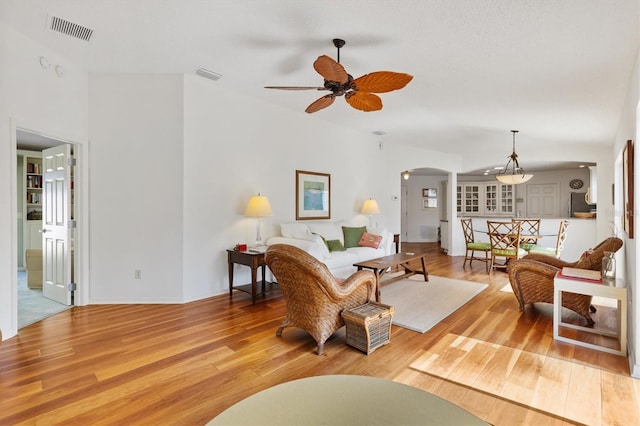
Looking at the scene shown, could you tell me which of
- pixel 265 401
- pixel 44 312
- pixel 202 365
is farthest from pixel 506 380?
pixel 44 312

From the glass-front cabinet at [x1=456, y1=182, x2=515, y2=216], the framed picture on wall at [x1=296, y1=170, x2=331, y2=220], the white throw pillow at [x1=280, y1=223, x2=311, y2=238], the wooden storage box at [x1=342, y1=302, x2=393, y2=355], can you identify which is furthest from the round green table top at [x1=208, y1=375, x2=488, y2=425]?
the glass-front cabinet at [x1=456, y1=182, x2=515, y2=216]

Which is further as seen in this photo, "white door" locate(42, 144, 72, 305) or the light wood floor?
"white door" locate(42, 144, 72, 305)

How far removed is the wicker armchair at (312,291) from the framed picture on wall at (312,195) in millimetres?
2694

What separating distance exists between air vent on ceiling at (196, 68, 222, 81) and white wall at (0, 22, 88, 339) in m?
1.40

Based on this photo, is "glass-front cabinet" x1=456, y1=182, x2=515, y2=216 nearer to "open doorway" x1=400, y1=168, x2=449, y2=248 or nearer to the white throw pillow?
"open doorway" x1=400, y1=168, x2=449, y2=248

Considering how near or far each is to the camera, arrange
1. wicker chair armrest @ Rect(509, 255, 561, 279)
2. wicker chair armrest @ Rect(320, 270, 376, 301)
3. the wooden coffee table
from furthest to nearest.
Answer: the wooden coffee table < wicker chair armrest @ Rect(509, 255, 561, 279) < wicker chair armrest @ Rect(320, 270, 376, 301)

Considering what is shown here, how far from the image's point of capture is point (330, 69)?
272 cm

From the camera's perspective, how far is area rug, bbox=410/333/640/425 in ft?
6.51

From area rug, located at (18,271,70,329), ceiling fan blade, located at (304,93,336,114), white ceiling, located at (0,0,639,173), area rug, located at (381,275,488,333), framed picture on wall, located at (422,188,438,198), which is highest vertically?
white ceiling, located at (0,0,639,173)

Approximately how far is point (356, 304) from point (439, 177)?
8.99 meters

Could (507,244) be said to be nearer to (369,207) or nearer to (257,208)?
(369,207)

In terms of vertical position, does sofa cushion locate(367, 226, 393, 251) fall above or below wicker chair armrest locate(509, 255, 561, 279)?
above

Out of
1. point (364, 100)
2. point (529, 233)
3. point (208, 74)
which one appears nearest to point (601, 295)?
point (364, 100)

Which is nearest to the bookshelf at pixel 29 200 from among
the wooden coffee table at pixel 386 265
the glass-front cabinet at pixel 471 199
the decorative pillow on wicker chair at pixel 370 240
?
the decorative pillow on wicker chair at pixel 370 240
